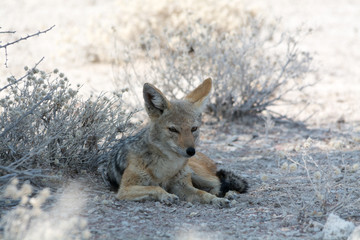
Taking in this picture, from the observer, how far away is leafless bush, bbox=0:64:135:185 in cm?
471

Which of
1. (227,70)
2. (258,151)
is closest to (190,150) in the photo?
(258,151)

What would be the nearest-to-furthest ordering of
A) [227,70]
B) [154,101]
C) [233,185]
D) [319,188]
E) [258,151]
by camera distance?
[319,188] → [154,101] → [233,185] → [258,151] → [227,70]

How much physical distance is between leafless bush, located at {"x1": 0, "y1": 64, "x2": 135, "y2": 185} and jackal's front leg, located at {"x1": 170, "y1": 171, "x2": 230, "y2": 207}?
1.05m

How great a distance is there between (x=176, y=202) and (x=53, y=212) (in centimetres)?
127

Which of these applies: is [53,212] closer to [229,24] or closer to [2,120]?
[2,120]

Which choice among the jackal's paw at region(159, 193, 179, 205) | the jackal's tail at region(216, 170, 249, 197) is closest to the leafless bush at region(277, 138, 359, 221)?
the jackal's tail at region(216, 170, 249, 197)

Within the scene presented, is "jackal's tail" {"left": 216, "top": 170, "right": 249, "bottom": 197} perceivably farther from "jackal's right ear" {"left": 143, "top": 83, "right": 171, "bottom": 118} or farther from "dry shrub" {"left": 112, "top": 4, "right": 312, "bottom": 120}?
"dry shrub" {"left": 112, "top": 4, "right": 312, "bottom": 120}

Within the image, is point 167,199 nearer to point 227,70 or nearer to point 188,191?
point 188,191

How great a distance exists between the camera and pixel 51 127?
4.87 metres

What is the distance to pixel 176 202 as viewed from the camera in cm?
481

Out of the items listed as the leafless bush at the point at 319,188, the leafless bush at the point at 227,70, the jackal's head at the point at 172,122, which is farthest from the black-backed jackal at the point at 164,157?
the leafless bush at the point at 227,70

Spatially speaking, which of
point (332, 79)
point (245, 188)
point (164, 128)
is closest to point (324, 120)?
point (332, 79)

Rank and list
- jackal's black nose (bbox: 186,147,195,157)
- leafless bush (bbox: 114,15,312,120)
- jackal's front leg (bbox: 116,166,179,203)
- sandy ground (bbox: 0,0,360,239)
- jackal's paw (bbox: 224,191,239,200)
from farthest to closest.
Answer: leafless bush (bbox: 114,15,312,120) < jackal's paw (bbox: 224,191,239,200) < jackal's front leg (bbox: 116,166,179,203) < jackal's black nose (bbox: 186,147,195,157) < sandy ground (bbox: 0,0,360,239)

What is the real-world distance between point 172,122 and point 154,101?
0.97ft
